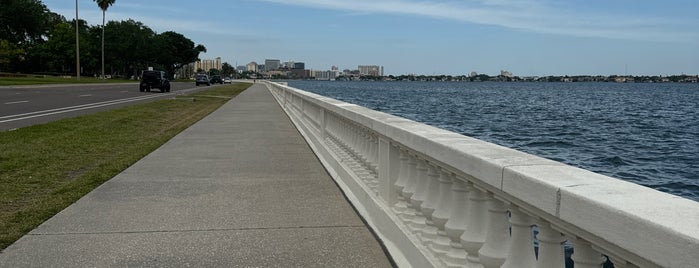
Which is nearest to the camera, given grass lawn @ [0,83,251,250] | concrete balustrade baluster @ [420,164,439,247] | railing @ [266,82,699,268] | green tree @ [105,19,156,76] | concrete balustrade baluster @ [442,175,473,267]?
railing @ [266,82,699,268]

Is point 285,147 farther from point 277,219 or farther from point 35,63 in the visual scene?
point 35,63

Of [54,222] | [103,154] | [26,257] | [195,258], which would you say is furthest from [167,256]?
[103,154]

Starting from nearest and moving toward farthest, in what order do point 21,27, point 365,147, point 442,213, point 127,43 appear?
point 442,213
point 365,147
point 21,27
point 127,43

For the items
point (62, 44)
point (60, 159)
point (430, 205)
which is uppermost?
point (62, 44)

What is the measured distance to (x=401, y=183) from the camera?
16.6 ft

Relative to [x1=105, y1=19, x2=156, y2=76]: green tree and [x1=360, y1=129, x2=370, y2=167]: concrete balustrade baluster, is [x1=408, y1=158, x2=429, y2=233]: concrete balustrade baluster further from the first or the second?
[x1=105, y1=19, x2=156, y2=76]: green tree

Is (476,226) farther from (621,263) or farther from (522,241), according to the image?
(621,263)

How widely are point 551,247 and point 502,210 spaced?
0.57 metres

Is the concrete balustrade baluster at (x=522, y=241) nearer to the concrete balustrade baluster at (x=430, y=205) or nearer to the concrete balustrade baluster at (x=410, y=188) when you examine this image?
the concrete balustrade baluster at (x=430, y=205)

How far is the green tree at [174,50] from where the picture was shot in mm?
146375

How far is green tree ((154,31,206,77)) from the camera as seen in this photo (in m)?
146

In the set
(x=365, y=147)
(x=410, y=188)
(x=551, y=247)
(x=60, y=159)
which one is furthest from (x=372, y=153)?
(x=60, y=159)

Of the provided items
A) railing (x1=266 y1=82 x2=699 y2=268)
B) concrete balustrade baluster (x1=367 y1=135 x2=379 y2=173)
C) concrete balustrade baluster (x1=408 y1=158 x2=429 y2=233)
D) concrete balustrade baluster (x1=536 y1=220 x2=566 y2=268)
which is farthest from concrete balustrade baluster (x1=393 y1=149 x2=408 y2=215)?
concrete balustrade baluster (x1=536 y1=220 x2=566 y2=268)

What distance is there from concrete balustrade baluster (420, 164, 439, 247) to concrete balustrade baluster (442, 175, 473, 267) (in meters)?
0.38
